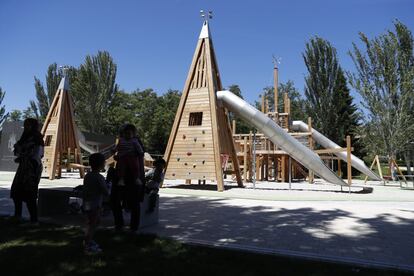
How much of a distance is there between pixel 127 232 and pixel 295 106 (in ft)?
168

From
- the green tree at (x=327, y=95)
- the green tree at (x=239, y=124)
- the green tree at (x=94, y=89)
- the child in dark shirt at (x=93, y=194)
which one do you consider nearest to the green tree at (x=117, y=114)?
the green tree at (x=94, y=89)

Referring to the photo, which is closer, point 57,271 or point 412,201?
point 57,271

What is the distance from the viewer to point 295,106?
54781 mm

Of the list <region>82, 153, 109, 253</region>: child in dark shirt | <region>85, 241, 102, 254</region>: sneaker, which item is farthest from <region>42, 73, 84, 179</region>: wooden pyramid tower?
<region>85, 241, 102, 254</region>: sneaker

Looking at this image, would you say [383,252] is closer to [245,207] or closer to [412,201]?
[245,207]

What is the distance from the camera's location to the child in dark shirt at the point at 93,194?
4.79 metres

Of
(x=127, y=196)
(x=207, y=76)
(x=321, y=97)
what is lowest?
(x=127, y=196)

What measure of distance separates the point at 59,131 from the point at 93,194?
1651cm

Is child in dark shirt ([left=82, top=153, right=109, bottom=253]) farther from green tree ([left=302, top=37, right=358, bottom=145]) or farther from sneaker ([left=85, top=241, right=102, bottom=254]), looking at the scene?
green tree ([left=302, top=37, right=358, bottom=145])

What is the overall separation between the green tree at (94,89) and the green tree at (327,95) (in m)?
24.6

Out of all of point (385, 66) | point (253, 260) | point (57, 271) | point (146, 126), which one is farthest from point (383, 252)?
point (146, 126)

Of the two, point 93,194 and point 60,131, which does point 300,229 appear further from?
point 60,131

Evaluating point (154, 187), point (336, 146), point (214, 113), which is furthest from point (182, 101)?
point (336, 146)

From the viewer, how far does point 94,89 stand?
154 ft
